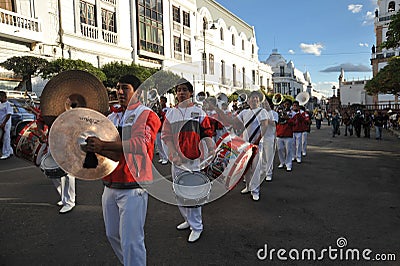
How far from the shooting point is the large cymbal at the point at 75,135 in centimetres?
218

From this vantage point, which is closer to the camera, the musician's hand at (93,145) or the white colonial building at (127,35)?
the musician's hand at (93,145)

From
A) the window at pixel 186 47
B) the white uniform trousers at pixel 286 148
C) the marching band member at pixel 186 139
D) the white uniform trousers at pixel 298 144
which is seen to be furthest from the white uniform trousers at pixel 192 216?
the window at pixel 186 47

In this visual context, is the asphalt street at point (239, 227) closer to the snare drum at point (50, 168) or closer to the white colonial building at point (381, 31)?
the snare drum at point (50, 168)

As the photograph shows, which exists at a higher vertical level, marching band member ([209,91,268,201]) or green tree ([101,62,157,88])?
green tree ([101,62,157,88])

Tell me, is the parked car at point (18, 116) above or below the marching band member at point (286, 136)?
above

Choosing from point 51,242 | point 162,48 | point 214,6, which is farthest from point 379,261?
point 214,6

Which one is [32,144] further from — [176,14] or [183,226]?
[176,14]

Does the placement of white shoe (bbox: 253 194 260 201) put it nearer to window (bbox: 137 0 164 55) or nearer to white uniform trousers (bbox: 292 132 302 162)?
white uniform trousers (bbox: 292 132 302 162)

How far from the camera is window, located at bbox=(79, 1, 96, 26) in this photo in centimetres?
1917

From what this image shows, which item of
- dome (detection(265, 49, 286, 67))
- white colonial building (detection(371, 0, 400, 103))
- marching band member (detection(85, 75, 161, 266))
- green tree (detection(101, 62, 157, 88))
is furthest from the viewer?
dome (detection(265, 49, 286, 67))

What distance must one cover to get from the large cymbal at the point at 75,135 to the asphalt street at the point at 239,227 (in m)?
1.53

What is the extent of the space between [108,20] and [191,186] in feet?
67.6

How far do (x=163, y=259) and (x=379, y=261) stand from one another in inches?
89.5

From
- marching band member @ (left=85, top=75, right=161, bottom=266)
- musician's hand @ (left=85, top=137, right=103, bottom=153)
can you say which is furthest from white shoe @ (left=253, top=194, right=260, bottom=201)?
musician's hand @ (left=85, top=137, right=103, bottom=153)
